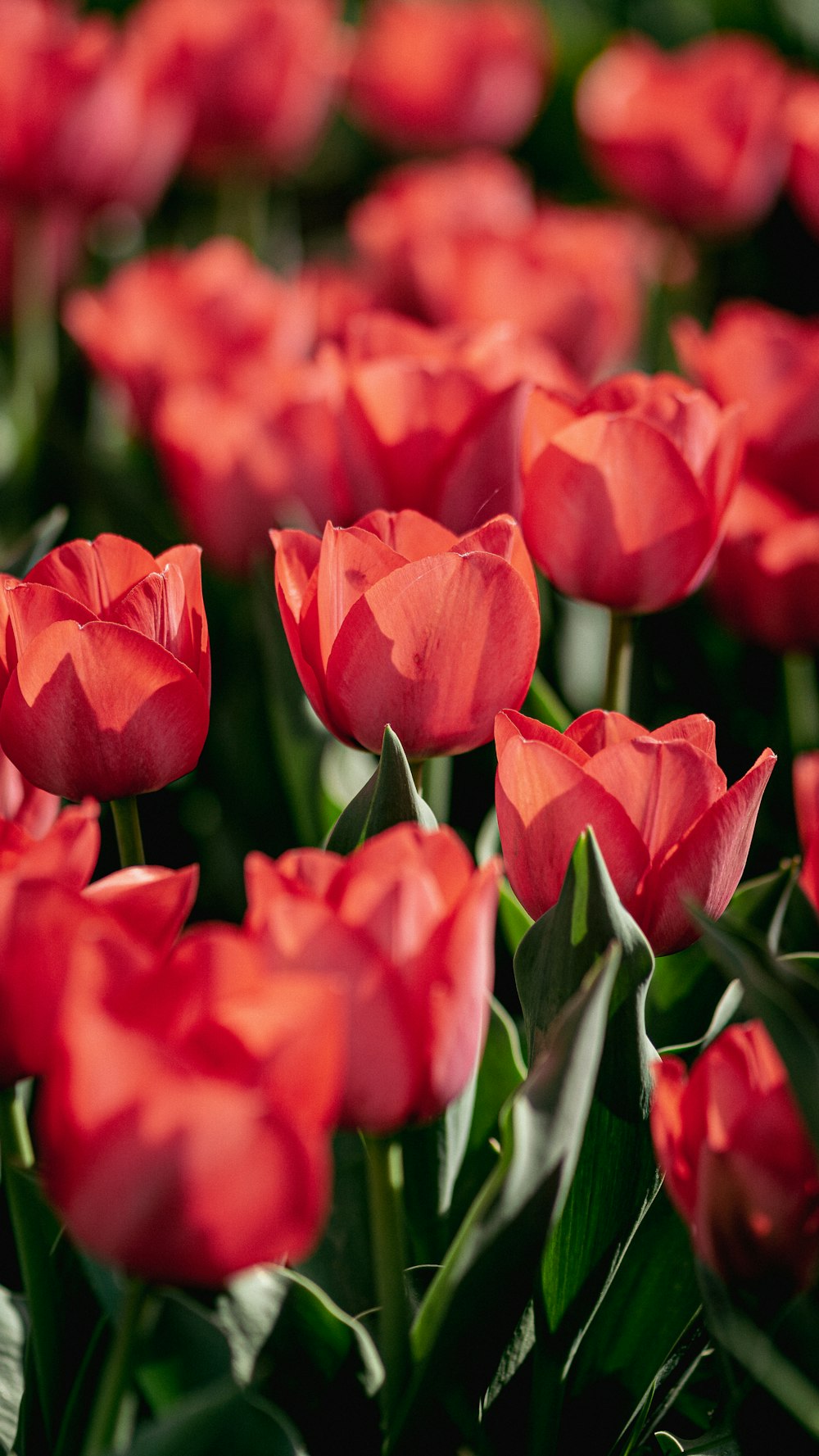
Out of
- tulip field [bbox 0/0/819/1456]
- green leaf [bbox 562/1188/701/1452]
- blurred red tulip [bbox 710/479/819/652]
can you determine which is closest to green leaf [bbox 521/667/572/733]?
tulip field [bbox 0/0/819/1456]

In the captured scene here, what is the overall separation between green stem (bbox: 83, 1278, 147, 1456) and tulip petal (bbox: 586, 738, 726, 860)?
0.66 ft

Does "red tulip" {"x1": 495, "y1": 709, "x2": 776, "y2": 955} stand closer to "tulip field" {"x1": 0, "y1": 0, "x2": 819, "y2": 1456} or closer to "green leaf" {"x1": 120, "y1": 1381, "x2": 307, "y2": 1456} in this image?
"tulip field" {"x1": 0, "y1": 0, "x2": 819, "y2": 1456}

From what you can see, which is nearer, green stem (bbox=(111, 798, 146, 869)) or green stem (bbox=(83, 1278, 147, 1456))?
green stem (bbox=(83, 1278, 147, 1456))

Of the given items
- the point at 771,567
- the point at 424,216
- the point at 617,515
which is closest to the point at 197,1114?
the point at 617,515

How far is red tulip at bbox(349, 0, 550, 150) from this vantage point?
161 centimetres

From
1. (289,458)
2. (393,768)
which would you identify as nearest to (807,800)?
(393,768)

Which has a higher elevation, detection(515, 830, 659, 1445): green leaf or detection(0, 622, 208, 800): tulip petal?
detection(0, 622, 208, 800): tulip petal

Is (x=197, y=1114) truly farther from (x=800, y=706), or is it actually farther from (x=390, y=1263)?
(x=800, y=706)

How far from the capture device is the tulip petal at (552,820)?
44 centimetres

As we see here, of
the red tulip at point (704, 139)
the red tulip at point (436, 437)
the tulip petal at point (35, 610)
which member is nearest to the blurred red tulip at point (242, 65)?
the red tulip at point (704, 139)

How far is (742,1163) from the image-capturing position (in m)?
0.37

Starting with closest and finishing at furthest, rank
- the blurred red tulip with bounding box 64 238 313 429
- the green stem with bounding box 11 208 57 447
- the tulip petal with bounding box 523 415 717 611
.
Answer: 1. the tulip petal with bounding box 523 415 717 611
2. the blurred red tulip with bounding box 64 238 313 429
3. the green stem with bounding box 11 208 57 447

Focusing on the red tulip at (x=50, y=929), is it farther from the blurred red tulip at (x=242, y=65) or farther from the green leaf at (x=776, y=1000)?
the blurred red tulip at (x=242, y=65)

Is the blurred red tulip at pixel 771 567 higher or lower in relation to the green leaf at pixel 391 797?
lower
